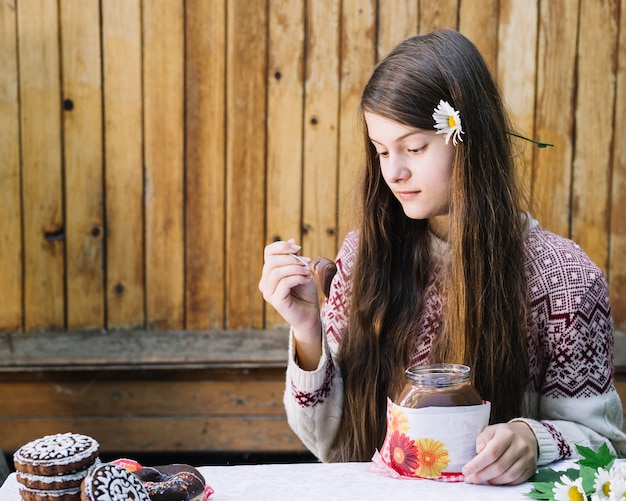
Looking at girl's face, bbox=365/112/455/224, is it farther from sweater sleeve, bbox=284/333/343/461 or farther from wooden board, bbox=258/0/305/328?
wooden board, bbox=258/0/305/328

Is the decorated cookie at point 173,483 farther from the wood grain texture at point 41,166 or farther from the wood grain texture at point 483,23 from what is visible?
the wood grain texture at point 483,23

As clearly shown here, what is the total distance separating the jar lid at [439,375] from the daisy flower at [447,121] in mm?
516

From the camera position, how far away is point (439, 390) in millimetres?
1260

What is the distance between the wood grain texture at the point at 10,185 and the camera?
3.04 metres

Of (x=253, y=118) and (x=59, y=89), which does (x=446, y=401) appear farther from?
(x=59, y=89)

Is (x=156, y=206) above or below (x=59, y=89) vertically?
below

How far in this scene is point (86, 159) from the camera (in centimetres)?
308

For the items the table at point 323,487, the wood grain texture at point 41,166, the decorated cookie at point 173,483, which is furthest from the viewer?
the wood grain texture at point 41,166

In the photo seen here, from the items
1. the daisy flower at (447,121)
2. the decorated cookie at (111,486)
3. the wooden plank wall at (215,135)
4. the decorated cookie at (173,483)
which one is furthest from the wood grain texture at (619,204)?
the decorated cookie at (111,486)

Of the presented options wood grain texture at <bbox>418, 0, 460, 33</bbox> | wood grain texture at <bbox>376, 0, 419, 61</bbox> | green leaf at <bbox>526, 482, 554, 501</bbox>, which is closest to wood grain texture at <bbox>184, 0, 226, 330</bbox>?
wood grain texture at <bbox>376, 0, 419, 61</bbox>

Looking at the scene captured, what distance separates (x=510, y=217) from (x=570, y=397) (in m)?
0.39

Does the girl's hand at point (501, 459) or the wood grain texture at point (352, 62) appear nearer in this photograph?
the girl's hand at point (501, 459)

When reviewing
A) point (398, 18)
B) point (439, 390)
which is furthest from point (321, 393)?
point (398, 18)

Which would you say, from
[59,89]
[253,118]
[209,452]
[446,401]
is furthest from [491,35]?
[446,401]
